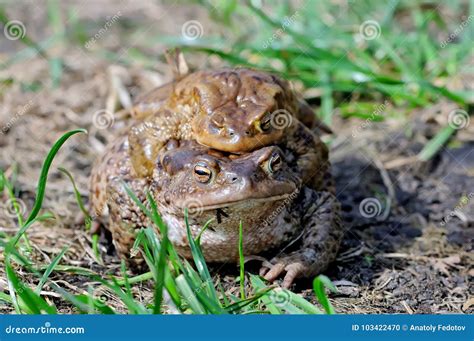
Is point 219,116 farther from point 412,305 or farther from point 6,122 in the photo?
point 6,122

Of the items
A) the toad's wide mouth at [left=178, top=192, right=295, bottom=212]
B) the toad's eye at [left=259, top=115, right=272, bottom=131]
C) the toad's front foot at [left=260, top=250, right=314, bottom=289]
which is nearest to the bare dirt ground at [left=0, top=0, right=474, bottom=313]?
the toad's front foot at [left=260, top=250, right=314, bottom=289]

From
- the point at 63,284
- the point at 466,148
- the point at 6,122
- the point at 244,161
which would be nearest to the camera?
the point at 244,161

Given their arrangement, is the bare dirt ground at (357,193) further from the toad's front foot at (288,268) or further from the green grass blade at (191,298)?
the green grass blade at (191,298)

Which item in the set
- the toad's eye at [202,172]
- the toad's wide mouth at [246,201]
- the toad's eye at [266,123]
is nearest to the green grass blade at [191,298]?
the toad's wide mouth at [246,201]

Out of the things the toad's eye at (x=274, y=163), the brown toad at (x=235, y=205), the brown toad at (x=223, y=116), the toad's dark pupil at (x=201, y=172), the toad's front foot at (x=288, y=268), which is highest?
the brown toad at (x=223, y=116)

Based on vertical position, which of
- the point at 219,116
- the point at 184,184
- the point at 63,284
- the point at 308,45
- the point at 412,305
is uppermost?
the point at 308,45

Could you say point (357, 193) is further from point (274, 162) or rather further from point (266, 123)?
point (274, 162)

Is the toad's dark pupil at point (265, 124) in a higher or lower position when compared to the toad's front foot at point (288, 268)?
higher

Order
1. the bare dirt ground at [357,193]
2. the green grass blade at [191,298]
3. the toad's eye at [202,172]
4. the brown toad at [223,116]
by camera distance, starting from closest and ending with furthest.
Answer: the green grass blade at [191,298], the toad's eye at [202,172], the brown toad at [223,116], the bare dirt ground at [357,193]

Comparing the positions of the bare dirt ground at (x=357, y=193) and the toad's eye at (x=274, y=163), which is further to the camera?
the bare dirt ground at (x=357, y=193)

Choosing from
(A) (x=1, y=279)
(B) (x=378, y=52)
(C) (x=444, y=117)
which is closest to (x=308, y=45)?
(B) (x=378, y=52)
